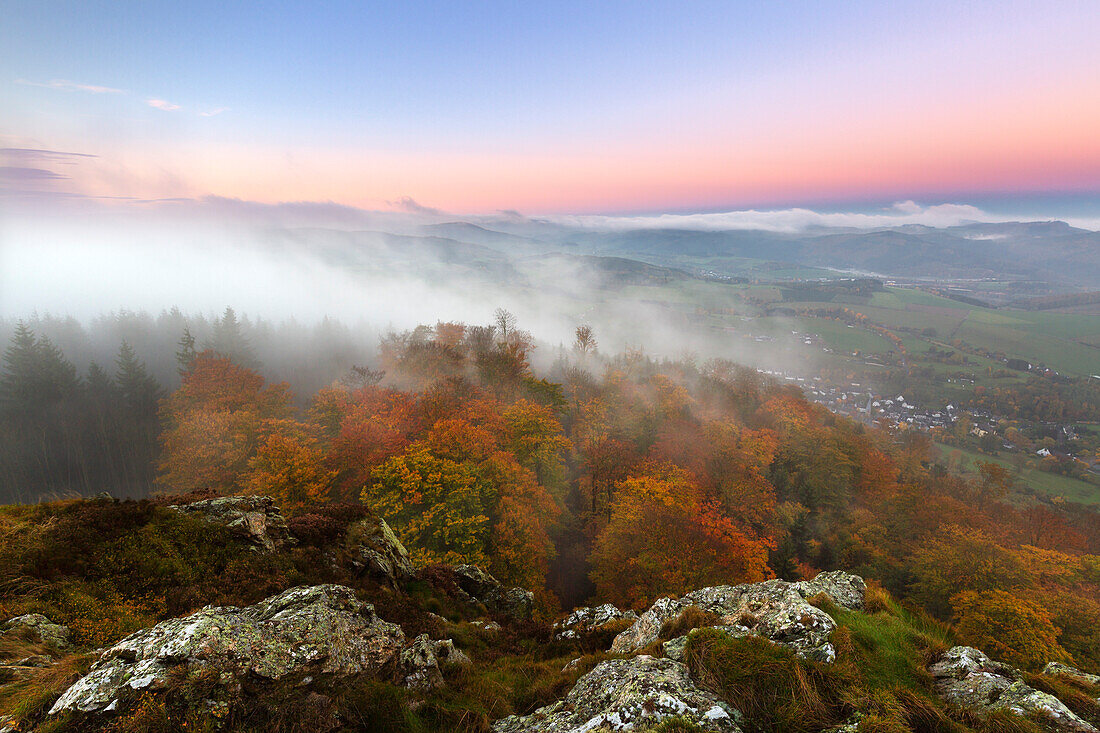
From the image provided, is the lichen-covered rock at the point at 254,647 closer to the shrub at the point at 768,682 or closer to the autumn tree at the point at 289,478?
the shrub at the point at 768,682

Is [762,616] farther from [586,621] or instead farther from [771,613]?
[586,621]

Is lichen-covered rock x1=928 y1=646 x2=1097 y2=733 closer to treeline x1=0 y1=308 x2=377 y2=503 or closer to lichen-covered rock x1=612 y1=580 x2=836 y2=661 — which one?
lichen-covered rock x1=612 y1=580 x2=836 y2=661

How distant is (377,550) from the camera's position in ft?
45.8

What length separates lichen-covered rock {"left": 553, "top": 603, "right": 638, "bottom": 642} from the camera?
13852 mm

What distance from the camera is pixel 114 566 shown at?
882cm

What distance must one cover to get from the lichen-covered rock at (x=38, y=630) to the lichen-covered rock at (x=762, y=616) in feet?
38.8

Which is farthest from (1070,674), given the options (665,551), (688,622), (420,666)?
(665,551)

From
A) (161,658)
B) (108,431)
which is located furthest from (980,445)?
(108,431)

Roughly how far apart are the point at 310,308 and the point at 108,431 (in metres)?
143

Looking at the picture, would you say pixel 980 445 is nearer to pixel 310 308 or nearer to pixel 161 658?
pixel 161 658

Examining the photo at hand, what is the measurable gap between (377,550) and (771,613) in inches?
494

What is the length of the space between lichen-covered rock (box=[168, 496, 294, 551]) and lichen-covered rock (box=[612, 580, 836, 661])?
34.7ft

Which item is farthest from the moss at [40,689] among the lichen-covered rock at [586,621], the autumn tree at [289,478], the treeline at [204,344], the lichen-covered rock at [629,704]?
the treeline at [204,344]

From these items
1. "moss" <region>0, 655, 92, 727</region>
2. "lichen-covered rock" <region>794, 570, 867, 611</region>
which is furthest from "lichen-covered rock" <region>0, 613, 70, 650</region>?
"lichen-covered rock" <region>794, 570, 867, 611</region>
